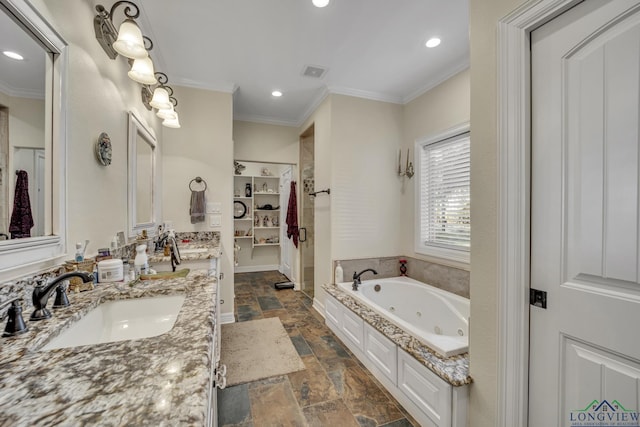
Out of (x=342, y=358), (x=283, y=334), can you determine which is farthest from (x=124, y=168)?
(x=342, y=358)

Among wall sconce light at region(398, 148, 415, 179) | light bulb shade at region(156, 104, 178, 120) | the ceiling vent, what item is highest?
the ceiling vent

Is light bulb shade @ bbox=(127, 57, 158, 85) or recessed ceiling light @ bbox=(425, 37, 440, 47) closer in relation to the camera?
light bulb shade @ bbox=(127, 57, 158, 85)

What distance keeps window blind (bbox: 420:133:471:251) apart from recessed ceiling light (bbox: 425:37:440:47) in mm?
870

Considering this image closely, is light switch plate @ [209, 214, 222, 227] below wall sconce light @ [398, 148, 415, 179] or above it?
below

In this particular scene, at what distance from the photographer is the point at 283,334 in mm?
2619

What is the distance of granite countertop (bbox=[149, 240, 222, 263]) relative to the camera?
1.96 meters

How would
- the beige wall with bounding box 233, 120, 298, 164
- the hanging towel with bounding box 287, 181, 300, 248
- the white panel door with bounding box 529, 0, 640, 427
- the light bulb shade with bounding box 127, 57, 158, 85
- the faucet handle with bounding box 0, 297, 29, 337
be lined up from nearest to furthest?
the faucet handle with bounding box 0, 297, 29, 337 < the white panel door with bounding box 529, 0, 640, 427 < the light bulb shade with bounding box 127, 57, 158, 85 < the beige wall with bounding box 233, 120, 298, 164 < the hanging towel with bounding box 287, 181, 300, 248

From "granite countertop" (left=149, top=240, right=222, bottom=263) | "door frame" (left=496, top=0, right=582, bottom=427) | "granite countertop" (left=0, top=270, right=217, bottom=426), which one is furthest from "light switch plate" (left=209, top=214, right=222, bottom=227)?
"door frame" (left=496, top=0, right=582, bottom=427)

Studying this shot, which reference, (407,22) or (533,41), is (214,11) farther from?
(533,41)

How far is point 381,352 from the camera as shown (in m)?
1.87

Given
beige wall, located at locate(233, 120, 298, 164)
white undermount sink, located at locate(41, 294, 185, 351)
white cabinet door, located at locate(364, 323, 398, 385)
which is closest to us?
white undermount sink, located at locate(41, 294, 185, 351)

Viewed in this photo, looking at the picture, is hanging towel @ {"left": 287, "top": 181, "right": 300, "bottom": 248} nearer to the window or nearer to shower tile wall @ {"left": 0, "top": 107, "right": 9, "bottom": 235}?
the window

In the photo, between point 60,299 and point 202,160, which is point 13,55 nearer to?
point 60,299

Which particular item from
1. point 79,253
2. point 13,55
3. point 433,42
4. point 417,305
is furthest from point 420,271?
point 13,55
